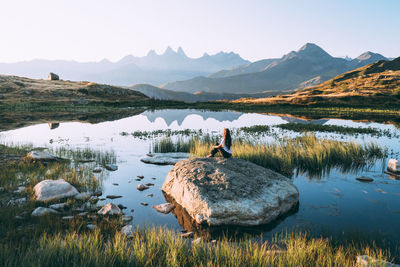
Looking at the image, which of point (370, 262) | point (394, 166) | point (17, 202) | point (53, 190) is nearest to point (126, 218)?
point (53, 190)

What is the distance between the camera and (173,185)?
10820mm

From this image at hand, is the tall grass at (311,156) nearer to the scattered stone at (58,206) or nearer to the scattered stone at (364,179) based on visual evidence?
the scattered stone at (364,179)

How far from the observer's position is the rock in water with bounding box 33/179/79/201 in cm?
949

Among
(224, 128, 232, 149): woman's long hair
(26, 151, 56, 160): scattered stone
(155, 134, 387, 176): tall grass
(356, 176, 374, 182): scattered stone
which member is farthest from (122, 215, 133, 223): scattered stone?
(356, 176, 374, 182): scattered stone

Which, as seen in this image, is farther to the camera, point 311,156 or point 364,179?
point 311,156

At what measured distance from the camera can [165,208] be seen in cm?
962

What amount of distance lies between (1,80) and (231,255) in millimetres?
128619

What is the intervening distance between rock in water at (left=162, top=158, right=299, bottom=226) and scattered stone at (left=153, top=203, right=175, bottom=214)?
43 cm

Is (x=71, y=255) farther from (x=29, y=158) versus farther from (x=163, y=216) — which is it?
(x=29, y=158)

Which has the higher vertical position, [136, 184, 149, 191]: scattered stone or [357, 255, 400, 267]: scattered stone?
[357, 255, 400, 267]: scattered stone

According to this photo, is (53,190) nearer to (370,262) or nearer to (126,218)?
(126,218)

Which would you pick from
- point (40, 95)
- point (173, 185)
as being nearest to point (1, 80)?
point (40, 95)

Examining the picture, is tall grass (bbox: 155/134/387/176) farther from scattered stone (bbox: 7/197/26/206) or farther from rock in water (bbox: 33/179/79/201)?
scattered stone (bbox: 7/197/26/206)

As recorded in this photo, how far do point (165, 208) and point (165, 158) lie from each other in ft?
26.0
